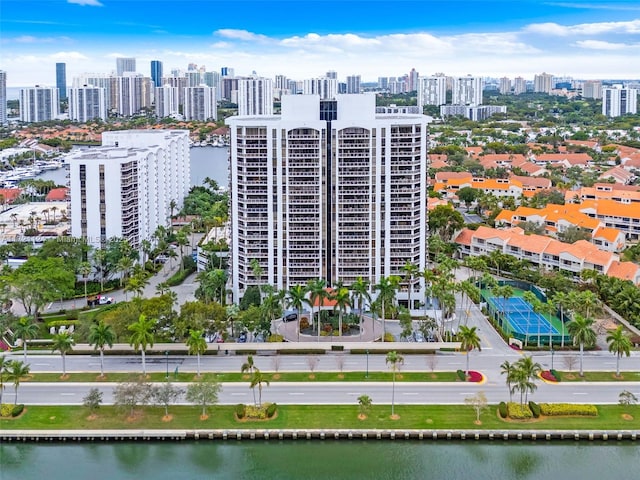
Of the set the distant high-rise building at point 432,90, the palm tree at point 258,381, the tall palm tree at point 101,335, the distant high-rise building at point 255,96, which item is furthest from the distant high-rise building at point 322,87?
the palm tree at point 258,381

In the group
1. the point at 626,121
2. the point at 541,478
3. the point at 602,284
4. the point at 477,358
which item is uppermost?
the point at 626,121

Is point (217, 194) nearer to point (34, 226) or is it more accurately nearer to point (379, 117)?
point (34, 226)

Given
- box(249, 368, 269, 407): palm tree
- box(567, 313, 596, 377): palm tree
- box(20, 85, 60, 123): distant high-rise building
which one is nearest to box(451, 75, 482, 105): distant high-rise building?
box(20, 85, 60, 123): distant high-rise building

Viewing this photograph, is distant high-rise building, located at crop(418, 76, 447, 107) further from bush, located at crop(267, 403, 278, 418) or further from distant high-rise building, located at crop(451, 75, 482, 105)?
bush, located at crop(267, 403, 278, 418)

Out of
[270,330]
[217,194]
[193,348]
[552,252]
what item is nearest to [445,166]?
[217,194]

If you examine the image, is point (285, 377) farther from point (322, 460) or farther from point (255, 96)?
point (255, 96)

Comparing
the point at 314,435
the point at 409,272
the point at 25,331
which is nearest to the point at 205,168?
the point at 409,272
